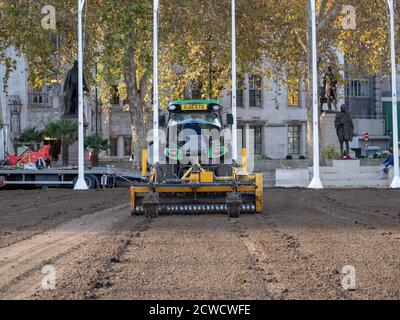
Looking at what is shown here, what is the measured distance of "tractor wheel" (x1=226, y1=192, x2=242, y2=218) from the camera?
1747 cm

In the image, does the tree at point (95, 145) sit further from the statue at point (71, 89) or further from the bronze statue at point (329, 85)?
the bronze statue at point (329, 85)

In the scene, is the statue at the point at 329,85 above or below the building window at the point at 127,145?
above

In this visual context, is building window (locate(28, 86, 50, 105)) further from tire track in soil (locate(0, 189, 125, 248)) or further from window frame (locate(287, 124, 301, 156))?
tire track in soil (locate(0, 189, 125, 248))

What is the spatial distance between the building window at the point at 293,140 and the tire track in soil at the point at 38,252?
50.4m

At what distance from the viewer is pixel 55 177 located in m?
34.7

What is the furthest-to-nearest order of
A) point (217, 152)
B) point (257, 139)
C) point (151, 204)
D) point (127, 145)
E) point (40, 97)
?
point (257, 139) → point (127, 145) → point (40, 97) → point (217, 152) → point (151, 204)

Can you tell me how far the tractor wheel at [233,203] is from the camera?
57.3 feet

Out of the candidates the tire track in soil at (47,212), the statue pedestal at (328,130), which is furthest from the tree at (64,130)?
the statue pedestal at (328,130)

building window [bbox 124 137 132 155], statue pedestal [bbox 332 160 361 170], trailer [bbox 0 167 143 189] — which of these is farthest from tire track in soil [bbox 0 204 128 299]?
building window [bbox 124 137 132 155]

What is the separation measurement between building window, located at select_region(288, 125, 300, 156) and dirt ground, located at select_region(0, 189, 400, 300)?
47825mm

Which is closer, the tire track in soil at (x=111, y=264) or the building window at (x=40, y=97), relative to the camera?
the tire track in soil at (x=111, y=264)

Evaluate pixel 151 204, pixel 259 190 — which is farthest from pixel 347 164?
pixel 151 204

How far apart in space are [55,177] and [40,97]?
2797cm

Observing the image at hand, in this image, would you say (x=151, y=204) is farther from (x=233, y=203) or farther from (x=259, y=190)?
(x=259, y=190)
